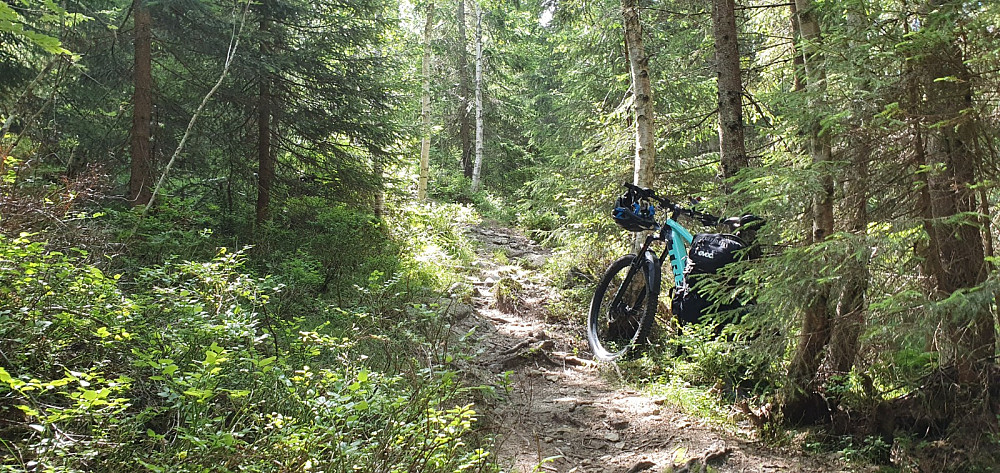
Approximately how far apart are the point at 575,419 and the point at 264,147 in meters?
7.69

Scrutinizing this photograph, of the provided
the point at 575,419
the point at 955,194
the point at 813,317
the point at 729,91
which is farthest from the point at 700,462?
the point at 729,91

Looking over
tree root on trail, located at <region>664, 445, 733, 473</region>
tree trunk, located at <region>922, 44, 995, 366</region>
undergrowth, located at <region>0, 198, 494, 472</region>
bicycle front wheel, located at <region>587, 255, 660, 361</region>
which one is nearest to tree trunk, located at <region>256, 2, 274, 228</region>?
undergrowth, located at <region>0, 198, 494, 472</region>

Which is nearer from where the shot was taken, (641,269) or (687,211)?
(687,211)

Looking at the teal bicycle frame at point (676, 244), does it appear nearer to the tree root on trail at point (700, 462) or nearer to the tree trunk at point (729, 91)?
the tree trunk at point (729, 91)

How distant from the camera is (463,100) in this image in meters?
24.3

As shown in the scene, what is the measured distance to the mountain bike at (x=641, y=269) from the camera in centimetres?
549

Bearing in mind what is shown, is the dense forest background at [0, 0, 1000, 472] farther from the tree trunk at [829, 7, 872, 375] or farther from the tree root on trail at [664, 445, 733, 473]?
the tree root on trail at [664, 445, 733, 473]

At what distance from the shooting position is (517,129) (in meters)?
25.3

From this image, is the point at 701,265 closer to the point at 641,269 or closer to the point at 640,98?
the point at 641,269

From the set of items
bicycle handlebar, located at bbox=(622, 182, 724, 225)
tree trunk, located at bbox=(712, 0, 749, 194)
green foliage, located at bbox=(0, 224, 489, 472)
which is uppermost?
tree trunk, located at bbox=(712, 0, 749, 194)

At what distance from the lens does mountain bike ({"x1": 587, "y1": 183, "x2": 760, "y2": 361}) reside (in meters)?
5.49

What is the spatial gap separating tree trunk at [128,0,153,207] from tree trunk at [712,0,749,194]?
8074mm

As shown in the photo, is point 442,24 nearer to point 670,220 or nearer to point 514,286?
point 514,286

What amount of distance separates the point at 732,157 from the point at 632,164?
8.27 feet
